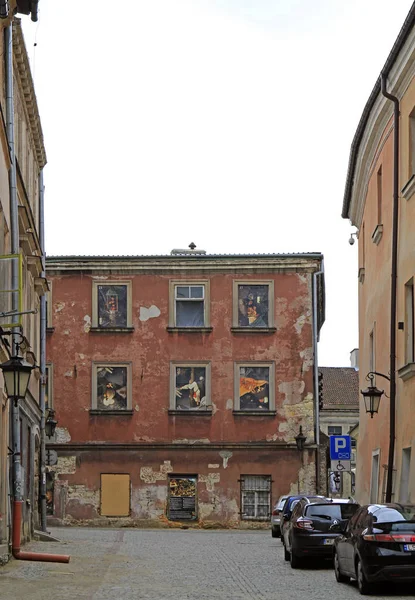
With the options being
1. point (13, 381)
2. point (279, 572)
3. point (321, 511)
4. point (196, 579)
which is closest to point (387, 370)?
point (321, 511)

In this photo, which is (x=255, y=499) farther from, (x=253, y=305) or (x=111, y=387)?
(x=253, y=305)

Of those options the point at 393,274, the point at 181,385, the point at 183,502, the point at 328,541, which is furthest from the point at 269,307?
the point at 328,541

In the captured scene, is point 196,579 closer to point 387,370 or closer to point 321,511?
point 321,511

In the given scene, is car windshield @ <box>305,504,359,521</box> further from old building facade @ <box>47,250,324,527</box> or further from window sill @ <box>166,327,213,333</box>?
window sill @ <box>166,327,213,333</box>

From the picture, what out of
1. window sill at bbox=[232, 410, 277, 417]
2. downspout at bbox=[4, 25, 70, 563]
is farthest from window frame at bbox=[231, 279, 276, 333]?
downspout at bbox=[4, 25, 70, 563]

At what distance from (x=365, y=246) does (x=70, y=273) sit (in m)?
17.9

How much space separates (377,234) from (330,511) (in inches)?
285

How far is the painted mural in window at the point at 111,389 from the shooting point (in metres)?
45.4

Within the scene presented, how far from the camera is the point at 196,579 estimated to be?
19.8m

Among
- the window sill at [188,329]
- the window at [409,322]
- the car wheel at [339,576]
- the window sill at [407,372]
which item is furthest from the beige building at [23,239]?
the window sill at [188,329]

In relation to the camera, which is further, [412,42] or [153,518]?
[153,518]

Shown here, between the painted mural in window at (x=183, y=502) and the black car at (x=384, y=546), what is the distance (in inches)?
1071

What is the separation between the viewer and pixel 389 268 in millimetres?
25859

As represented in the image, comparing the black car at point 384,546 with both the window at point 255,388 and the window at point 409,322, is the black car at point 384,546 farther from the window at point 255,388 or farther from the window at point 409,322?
the window at point 255,388
